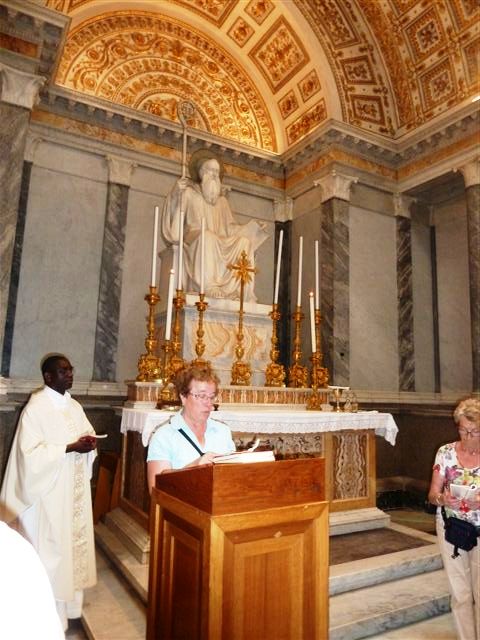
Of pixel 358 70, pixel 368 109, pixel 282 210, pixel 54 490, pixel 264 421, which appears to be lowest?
pixel 54 490

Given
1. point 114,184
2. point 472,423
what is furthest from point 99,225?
point 472,423

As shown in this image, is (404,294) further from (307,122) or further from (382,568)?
(382,568)

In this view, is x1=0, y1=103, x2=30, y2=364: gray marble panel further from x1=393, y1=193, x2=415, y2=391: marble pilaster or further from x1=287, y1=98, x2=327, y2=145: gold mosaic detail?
x1=393, y1=193, x2=415, y2=391: marble pilaster

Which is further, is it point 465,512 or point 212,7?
point 212,7

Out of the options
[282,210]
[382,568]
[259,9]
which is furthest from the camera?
[282,210]

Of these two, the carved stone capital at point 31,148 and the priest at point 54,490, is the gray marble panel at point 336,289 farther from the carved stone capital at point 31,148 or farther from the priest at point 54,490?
the priest at point 54,490

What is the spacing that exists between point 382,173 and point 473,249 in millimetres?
2482

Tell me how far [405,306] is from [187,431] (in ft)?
25.1

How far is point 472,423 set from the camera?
2988 mm

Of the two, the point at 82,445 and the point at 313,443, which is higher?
the point at 82,445

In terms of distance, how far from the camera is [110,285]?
318 inches

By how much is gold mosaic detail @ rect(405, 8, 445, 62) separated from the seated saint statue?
478cm

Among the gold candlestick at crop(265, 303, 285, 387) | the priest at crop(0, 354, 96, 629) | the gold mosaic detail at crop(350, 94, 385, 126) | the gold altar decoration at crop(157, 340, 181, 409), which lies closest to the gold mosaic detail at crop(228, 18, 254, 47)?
the gold mosaic detail at crop(350, 94, 385, 126)

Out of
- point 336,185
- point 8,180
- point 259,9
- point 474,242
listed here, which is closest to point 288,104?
point 259,9
